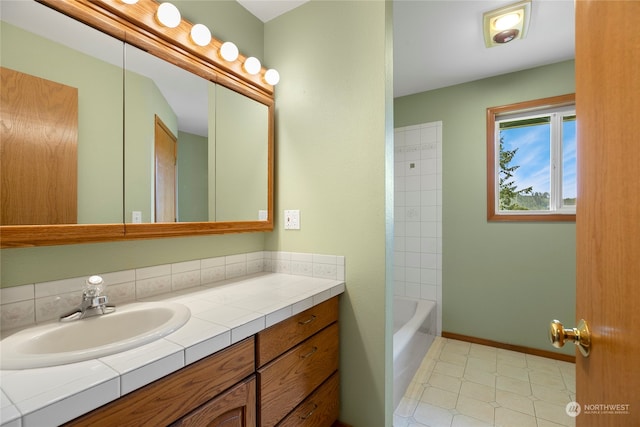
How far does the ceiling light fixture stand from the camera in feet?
5.59

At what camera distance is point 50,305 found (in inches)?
38.0

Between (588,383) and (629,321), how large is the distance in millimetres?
276

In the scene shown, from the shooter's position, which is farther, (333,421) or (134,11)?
(333,421)

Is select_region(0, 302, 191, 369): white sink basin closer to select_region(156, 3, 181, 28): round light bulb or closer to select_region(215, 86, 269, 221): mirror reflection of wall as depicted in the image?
select_region(215, 86, 269, 221): mirror reflection of wall

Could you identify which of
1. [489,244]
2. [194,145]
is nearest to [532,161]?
[489,244]

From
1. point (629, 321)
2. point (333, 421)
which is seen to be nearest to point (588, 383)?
point (629, 321)

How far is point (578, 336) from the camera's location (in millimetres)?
625

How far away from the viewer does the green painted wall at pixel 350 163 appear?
1423 mm

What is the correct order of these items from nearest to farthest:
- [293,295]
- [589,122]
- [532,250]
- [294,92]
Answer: [589,122]
[293,295]
[294,92]
[532,250]

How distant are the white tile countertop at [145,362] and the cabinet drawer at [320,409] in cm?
44

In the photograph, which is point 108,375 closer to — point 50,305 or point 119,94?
point 50,305

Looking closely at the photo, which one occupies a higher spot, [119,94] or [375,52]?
[375,52]

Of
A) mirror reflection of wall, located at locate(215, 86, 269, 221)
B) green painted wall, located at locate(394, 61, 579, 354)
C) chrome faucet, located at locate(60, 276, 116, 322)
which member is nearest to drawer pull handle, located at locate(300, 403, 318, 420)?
chrome faucet, located at locate(60, 276, 116, 322)

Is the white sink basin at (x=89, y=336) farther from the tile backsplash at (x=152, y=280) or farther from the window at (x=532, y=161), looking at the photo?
the window at (x=532, y=161)
